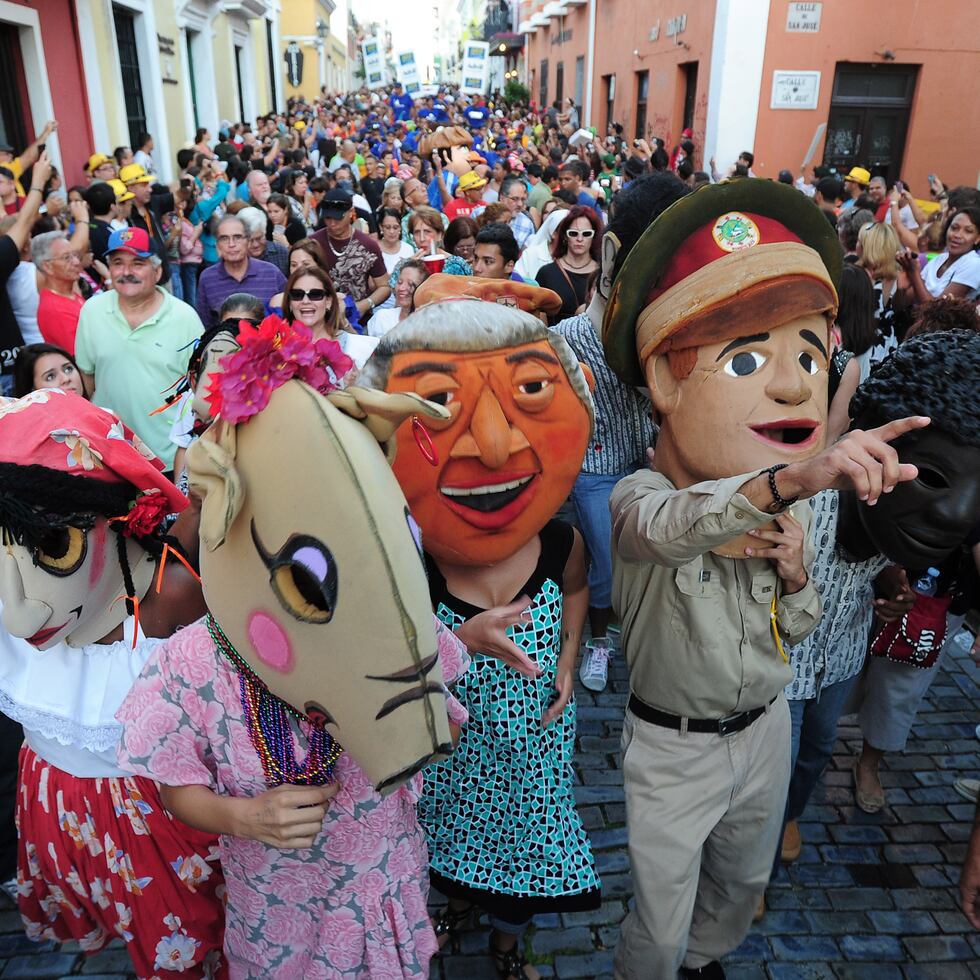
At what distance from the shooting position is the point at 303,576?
129 centimetres

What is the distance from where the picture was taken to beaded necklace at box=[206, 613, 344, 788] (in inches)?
62.6

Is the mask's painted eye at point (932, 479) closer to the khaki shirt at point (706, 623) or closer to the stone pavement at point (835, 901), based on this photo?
the khaki shirt at point (706, 623)

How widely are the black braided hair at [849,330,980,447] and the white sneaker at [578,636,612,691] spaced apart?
2177mm

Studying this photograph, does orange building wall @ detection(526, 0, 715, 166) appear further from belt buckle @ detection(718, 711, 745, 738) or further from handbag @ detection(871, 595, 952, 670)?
belt buckle @ detection(718, 711, 745, 738)

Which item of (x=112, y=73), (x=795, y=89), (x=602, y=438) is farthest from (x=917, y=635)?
(x=112, y=73)

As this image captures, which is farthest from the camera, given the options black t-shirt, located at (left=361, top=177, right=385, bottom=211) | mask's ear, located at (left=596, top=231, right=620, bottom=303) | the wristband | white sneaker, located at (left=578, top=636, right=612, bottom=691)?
black t-shirt, located at (left=361, top=177, right=385, bottom=211)

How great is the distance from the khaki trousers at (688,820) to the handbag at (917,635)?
87cm

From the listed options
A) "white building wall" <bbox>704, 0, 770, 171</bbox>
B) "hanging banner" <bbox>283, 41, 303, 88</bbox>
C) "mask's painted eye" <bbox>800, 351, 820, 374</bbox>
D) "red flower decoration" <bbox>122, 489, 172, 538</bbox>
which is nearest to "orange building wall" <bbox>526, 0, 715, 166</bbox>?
"white building wall" <bbox>704, 0, 770, 171</bbox>

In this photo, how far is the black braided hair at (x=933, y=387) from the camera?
1.96 metres

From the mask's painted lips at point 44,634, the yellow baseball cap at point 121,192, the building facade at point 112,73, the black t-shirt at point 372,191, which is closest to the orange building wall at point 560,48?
the building facade at point 112,73

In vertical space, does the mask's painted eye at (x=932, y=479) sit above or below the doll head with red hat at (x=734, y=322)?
below

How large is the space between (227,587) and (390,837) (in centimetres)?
80

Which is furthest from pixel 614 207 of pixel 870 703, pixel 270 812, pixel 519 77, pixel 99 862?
pixel 519 77

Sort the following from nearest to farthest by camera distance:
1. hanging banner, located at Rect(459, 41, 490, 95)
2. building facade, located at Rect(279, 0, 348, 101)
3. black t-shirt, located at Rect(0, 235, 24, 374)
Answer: black t-shirt, located at Rect(0, 235, 24, 374), hanging banner, located at Rect(459, 41, 490, 95), building facade, located at Rect(279, 0, 348, 101)
